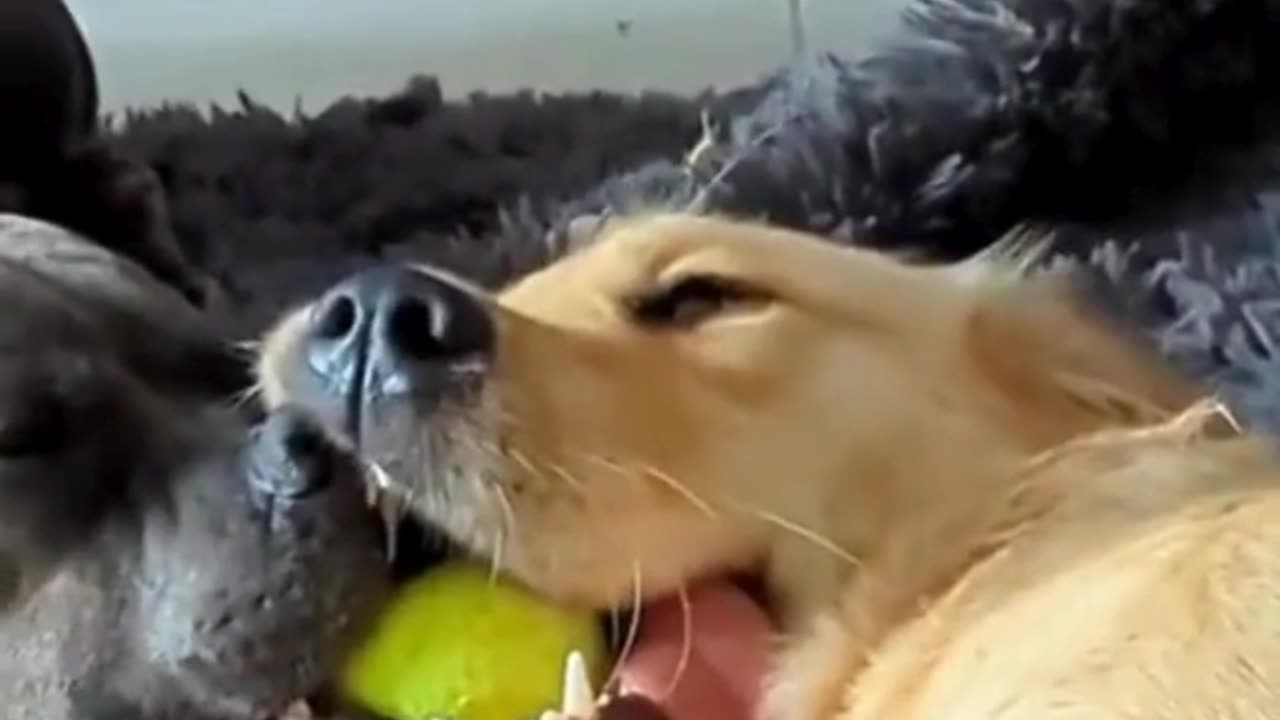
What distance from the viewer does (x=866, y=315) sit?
3.65 ft

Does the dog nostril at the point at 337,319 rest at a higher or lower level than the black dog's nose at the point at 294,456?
higher

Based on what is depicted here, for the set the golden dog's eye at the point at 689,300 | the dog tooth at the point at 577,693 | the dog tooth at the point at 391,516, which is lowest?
the dog tooth at the point at 577,693

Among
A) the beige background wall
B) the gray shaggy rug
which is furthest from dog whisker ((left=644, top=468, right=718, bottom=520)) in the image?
the beige background wall

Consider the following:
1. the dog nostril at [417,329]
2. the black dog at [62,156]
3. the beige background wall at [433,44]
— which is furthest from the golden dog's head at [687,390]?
the beige background wall at [433,44]

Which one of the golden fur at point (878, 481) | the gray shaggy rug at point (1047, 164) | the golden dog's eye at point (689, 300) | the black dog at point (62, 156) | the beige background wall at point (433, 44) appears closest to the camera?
the golden fur at point (878, 481)

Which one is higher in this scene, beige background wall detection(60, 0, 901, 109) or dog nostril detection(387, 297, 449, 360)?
dog nostril detection(387, 297, 449, 360)

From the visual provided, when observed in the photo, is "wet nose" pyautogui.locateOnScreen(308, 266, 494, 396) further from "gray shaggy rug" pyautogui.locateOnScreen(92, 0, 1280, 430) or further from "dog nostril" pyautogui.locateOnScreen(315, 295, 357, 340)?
"gray shaggy rug" pyautogui.locateOnScreen(92, 0, 1280, 430)

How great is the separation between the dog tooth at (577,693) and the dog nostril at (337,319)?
143 mm

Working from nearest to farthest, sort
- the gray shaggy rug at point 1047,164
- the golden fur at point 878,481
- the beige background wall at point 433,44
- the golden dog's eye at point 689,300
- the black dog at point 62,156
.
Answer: the golden fur at point 878,481, the golden dog's eye at point 689,300, the gray shaggy rug at point 1047,164, the black dog at point 62,156, the beige background wall at point 433,44

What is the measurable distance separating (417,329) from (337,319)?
0.14 ft

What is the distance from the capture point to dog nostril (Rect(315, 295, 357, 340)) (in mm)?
990

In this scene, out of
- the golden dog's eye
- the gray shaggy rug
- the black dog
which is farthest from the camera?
the black dog

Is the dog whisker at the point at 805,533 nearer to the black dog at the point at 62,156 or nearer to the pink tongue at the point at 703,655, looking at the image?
the pink tongue at the point at 703,655

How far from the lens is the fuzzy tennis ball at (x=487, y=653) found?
38.9 inches
